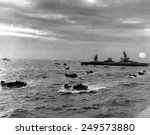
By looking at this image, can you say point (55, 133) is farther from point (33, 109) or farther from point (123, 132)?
point (33, 109)

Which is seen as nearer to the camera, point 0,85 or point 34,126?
point 34,126

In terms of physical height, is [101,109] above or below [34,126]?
below

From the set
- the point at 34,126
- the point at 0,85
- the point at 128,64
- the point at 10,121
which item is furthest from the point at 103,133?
the point at 128,64

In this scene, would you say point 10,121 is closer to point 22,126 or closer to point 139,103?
point 22,126

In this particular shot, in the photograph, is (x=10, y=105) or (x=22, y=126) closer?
(x=22, y=126)

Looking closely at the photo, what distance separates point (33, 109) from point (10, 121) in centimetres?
1688

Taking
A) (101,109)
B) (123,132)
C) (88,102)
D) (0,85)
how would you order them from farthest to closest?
(0,85) → (88,102) → (101,109) → (123,132)

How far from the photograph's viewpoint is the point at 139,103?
97.2 ft

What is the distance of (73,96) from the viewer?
37375mm

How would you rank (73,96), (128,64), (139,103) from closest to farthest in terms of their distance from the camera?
(139,103)
(73,96)
(128,64)

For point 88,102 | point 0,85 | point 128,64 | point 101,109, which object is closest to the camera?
point 101,109

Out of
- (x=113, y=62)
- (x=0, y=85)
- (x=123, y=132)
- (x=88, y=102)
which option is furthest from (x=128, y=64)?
(x=123, y=132)

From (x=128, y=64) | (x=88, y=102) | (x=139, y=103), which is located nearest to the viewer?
(x=139, y=103)

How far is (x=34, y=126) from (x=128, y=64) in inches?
6904
